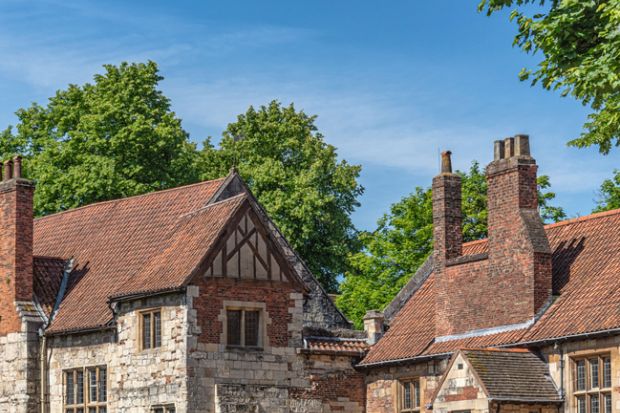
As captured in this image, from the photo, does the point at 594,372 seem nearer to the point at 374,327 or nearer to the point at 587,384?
the point at 587,384

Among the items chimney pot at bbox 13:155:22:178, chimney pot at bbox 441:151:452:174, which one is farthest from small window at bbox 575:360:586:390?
chimney pot at bbox 13:155:22:178

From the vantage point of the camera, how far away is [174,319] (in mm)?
37906

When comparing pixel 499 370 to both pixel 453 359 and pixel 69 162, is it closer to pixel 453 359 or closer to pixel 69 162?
pixel 453 359

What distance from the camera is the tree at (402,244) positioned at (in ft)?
177

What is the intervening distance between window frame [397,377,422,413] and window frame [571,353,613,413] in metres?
5.31

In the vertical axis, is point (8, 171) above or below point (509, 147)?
above

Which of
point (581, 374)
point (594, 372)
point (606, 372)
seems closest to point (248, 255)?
point (581, 374)

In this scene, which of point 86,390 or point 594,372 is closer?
point 594,372

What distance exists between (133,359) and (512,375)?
33.0ft

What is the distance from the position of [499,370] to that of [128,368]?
10.1 m

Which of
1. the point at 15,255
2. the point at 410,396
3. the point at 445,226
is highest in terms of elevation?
the point at 445,226

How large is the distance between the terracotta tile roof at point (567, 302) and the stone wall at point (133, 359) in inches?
211

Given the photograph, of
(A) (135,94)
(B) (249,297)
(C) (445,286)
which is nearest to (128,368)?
(B) (249,297)

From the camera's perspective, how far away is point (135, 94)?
185ft
